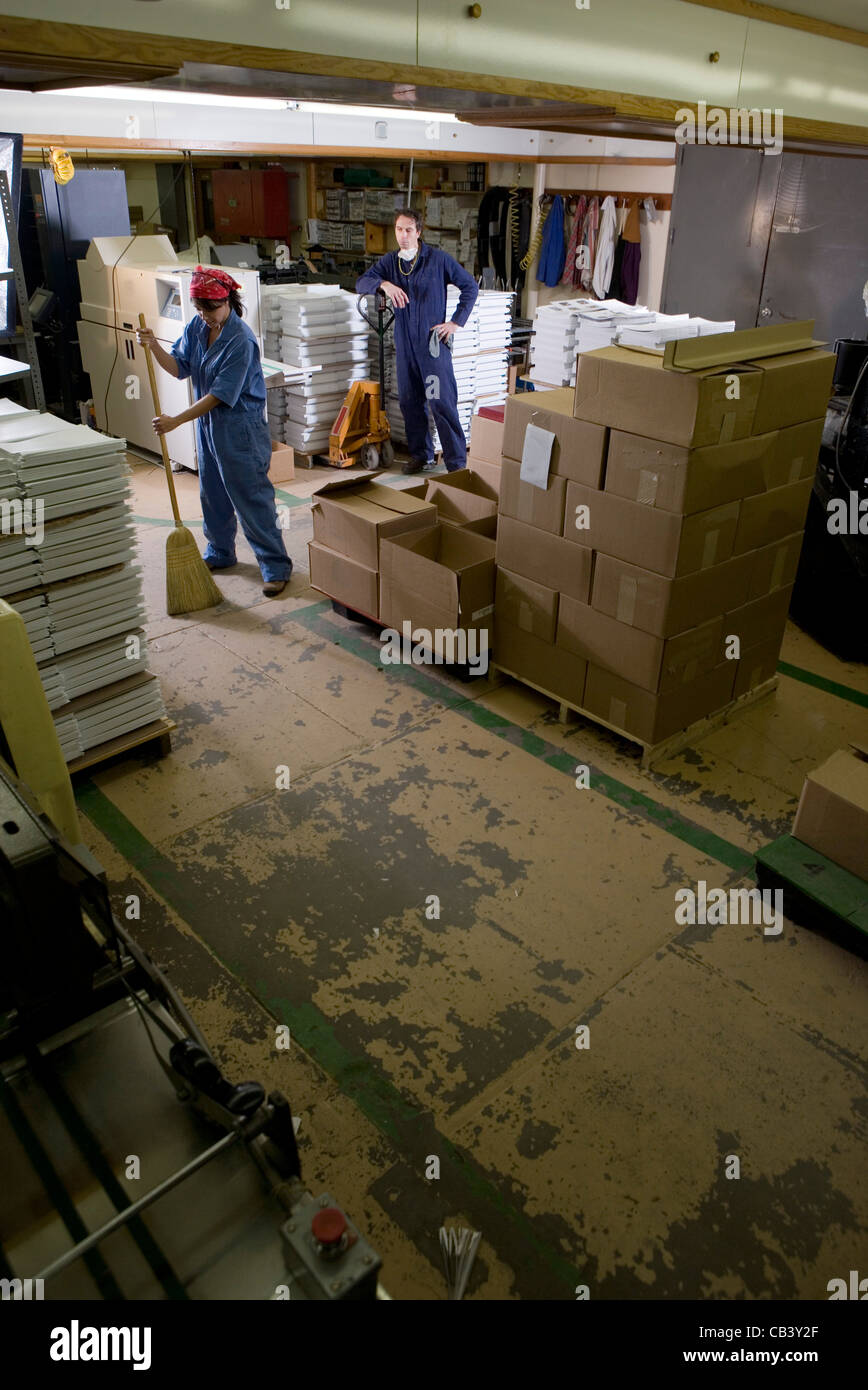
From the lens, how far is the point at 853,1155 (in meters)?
2.41

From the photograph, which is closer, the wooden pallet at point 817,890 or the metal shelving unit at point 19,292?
the wooden pallet at point 817,890

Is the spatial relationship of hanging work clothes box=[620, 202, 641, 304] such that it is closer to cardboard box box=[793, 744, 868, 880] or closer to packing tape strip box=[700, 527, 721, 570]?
packing tape strip box=[700, 527, 721, 570]

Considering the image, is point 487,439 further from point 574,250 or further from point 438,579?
point 574,250

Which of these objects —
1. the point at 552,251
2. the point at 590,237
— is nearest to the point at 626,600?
the point at 590,237

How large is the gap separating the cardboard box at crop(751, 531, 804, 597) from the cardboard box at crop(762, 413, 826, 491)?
27cm

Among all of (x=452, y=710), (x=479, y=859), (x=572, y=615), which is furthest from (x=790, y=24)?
(x=479, y=859)

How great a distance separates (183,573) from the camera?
196 inches

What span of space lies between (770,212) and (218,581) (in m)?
4.76

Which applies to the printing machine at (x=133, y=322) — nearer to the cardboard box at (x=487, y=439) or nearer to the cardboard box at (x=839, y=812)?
the cardboard box at (x=487, y=439)

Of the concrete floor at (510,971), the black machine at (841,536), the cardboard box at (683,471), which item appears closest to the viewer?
the concrete floor at (510,971)

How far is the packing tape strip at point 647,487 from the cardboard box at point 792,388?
1.59 ft

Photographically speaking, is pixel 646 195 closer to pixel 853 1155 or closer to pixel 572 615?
pixel 572 615

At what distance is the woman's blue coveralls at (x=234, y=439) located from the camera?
4.88 m

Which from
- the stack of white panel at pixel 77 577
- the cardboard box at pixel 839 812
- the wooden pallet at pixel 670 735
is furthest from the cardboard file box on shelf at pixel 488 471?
the cardboard box at pixel 839 812
